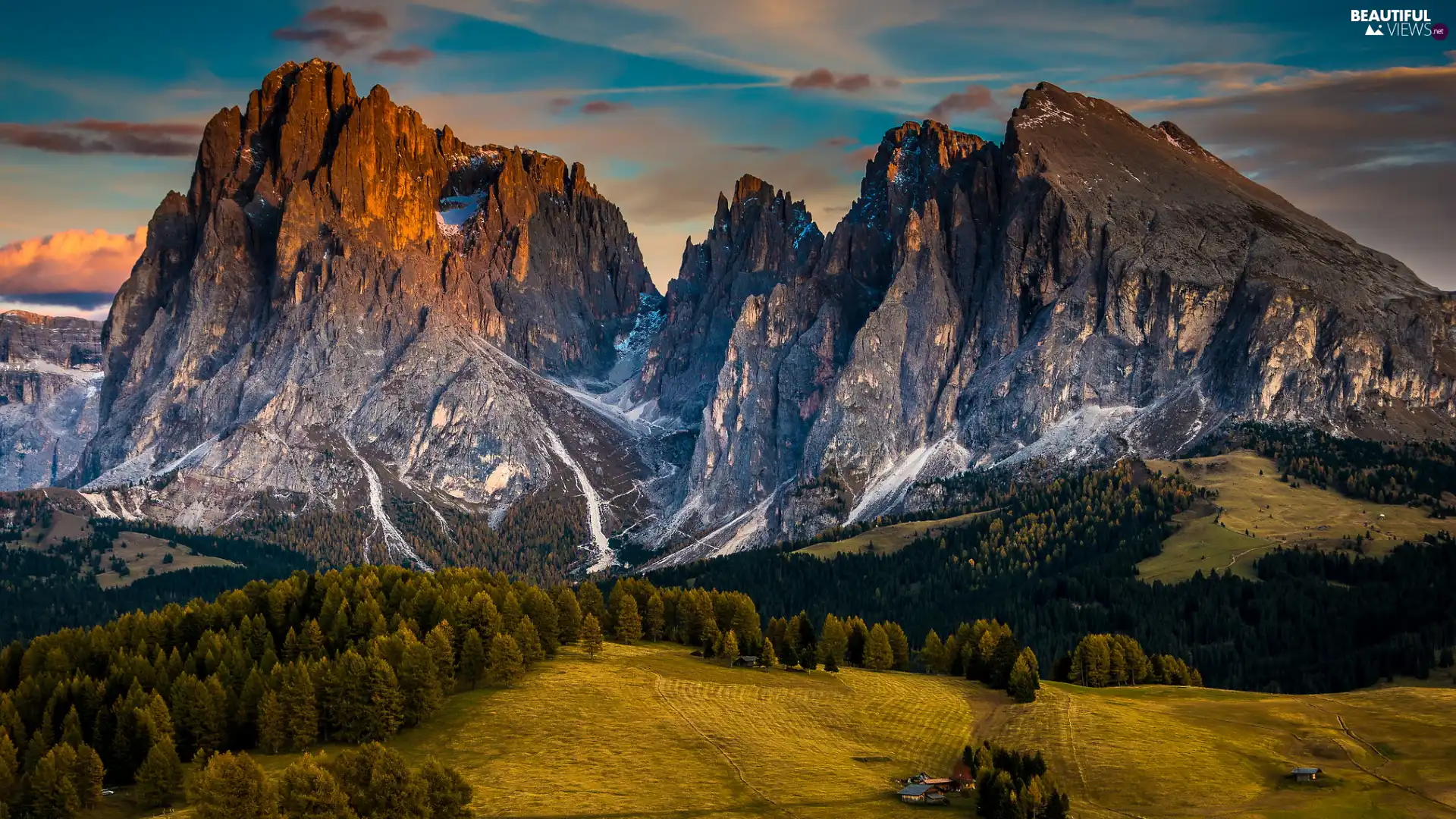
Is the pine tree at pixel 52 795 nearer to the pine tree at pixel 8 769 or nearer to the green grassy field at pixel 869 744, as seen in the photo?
the pine tree at pixel 8 769

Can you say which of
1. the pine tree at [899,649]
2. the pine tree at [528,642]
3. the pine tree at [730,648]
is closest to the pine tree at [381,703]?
the pine tree at [528,642]

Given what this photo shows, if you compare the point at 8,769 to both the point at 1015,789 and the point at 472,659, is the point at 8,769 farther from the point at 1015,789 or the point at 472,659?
the point at 1015,789

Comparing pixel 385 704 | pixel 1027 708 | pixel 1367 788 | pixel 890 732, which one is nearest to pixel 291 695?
pixel 385 704

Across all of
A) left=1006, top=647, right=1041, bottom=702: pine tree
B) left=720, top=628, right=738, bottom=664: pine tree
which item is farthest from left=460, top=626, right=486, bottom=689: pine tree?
left=1006, top=647, right=1041, bottom=702: pine tree

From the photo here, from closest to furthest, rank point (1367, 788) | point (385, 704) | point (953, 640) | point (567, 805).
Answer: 1. point (567, 805)
2. point (1367, 788)
3. point (385, 704)
4. point (953, 640)

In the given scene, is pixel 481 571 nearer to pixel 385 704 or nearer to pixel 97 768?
pixel 385 704

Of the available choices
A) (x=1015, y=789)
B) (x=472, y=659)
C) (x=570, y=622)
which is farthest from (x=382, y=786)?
(x=570, y=622)

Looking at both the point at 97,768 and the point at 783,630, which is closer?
the point at 97,768
